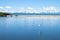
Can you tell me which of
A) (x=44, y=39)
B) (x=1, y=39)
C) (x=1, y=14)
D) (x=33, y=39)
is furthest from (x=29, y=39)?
(x=1, y=14)

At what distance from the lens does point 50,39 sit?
7938 mm

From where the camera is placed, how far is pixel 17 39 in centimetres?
795

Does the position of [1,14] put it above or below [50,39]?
below

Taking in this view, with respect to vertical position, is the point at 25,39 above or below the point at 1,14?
above

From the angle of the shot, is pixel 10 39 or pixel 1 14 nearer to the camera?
pixel 10 39

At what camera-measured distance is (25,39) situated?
26.2 feet

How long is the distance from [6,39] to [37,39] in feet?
6.06

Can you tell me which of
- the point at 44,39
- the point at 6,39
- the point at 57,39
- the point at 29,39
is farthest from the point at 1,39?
the point at 57,39

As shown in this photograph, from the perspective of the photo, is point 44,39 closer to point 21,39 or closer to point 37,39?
point 37,39

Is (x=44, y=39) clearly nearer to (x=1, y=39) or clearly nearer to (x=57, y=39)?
(x=57, y=39)

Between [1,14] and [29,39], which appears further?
[1,14]

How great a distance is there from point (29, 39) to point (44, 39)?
2.97 feet

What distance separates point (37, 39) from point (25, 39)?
0.72 metres

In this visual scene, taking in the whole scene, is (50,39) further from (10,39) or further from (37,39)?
(10,39)
